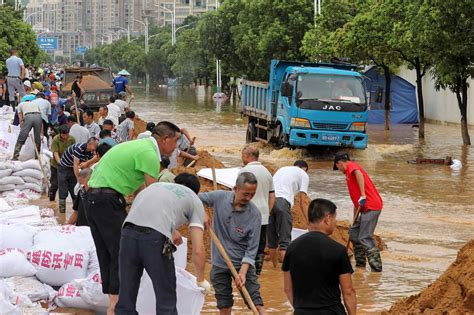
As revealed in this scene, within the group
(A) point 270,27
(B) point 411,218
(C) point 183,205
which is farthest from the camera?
(A) point 270,27

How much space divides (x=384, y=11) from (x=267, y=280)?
25.1m

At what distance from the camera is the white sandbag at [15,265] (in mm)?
10188

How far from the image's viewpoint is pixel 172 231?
783 centimetres

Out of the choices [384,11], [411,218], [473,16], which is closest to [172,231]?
[411,218]

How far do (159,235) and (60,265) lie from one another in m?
2.97

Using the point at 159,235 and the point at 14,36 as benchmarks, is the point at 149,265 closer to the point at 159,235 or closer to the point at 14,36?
the point at 159,235

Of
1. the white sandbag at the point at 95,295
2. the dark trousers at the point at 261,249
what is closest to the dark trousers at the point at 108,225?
the white sandbag at the point at 95,295

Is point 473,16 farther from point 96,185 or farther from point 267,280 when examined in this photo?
point 96,185

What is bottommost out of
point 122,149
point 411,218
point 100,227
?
point 411,218

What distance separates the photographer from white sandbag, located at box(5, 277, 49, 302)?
988 cm

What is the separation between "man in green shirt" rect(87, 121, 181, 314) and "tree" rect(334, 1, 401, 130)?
2742 cm

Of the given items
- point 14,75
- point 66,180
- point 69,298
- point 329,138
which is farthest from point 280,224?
point 14,75

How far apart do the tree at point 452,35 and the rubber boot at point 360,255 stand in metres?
16.7

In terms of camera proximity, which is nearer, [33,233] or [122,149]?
[122,149]
